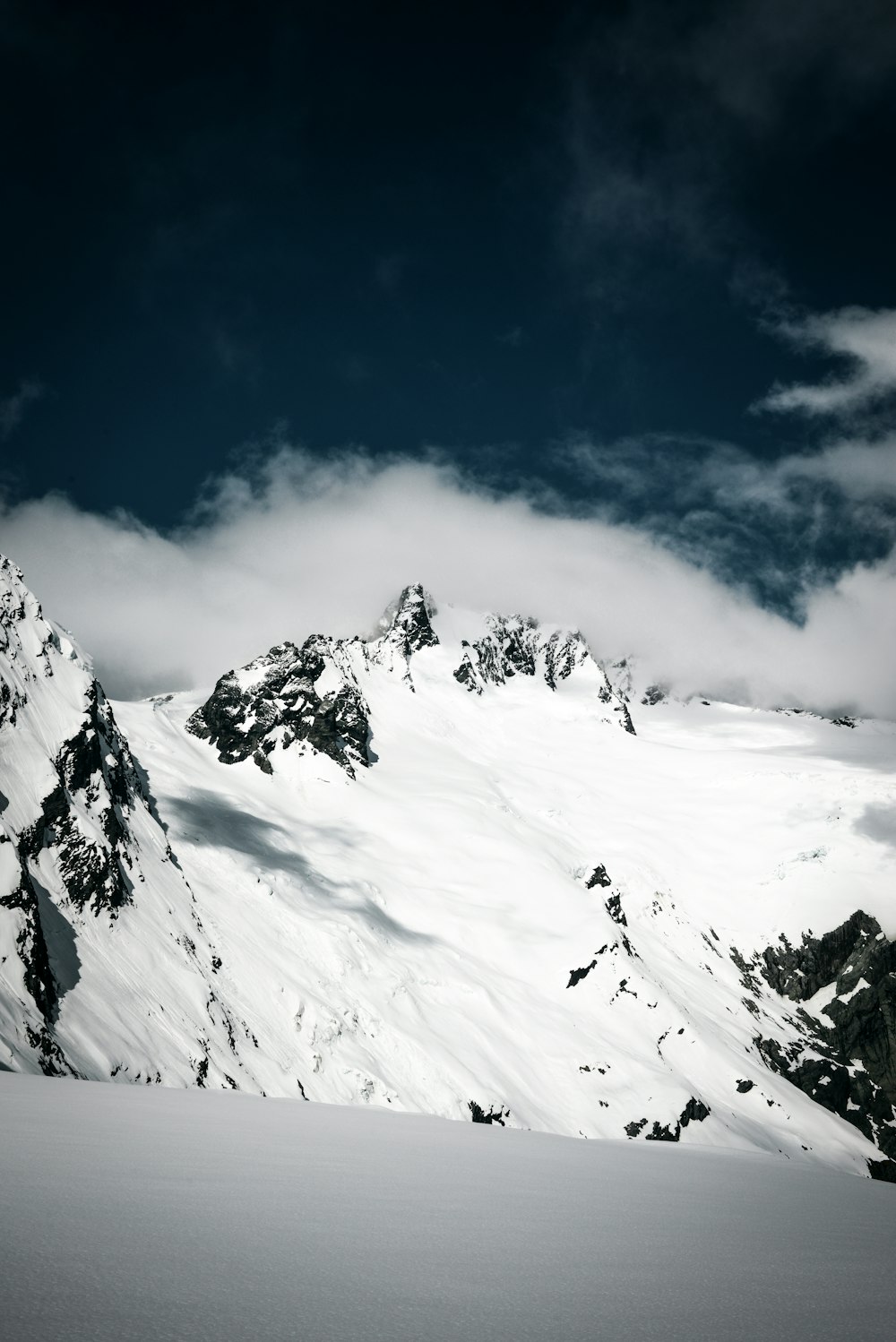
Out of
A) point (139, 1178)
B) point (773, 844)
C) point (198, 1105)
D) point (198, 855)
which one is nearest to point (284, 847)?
point (198, 855)

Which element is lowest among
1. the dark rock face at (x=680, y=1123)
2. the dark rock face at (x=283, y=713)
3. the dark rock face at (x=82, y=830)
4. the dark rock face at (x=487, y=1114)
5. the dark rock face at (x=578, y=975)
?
the dark rock face at (x=680, y=1123)


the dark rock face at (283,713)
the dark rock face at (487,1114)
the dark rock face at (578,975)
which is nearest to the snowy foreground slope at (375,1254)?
the dark rock face at (487,1114)

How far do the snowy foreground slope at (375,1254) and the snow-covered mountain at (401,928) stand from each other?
1383 inches

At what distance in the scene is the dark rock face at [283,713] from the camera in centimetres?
15625

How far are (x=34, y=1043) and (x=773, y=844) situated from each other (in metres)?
186

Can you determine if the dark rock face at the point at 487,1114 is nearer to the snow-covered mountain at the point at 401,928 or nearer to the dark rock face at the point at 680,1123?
the snow-covered mountain at the point at 401,928

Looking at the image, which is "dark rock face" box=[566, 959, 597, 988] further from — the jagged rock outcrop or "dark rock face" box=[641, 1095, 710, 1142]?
the jagged rock outcrop

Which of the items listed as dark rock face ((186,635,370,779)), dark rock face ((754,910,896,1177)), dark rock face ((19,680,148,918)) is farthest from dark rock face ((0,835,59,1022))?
dark rock face ((754,910,896,1177))

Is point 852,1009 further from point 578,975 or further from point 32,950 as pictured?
point 32,950

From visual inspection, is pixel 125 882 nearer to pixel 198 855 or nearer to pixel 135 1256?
pixel 198 855

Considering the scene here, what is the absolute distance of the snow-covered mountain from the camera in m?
61.1

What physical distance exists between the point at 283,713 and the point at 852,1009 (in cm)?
14339

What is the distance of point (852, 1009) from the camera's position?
180 metres

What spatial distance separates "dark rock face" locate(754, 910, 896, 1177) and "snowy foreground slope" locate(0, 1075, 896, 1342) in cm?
18406
